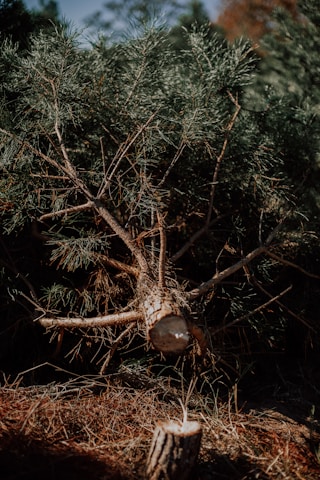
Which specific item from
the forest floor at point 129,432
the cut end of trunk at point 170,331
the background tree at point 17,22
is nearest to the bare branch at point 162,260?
the cut end of trunk at point 170,331

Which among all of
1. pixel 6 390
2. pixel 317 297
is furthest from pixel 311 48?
pixel 6 390

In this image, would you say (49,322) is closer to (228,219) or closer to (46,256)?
(46,256)

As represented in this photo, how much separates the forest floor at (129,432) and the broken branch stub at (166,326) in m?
0.24

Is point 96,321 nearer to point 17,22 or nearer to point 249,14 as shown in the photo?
point 17,22

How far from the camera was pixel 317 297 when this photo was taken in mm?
3496

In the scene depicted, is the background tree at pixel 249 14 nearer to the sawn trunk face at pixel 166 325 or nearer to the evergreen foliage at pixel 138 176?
the evergreen foliage at pixel 138 176

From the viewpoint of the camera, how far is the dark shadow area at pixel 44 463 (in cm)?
203

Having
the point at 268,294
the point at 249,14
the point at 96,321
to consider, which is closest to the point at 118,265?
the point at 96,321

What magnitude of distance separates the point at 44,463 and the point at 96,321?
79cm

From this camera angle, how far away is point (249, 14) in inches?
528

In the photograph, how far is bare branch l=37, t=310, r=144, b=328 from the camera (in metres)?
2.64

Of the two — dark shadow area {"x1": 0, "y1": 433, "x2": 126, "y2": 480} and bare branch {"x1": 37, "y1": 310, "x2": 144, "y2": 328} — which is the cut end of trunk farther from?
dark shadow area {"x1": 0, "y1": 433, "x2": 126, "y2": 480}

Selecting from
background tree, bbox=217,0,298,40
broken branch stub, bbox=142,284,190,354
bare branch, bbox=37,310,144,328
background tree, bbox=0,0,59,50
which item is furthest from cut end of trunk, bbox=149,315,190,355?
background tree, bbox=217,0,298,40

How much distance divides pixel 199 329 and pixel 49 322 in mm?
818
